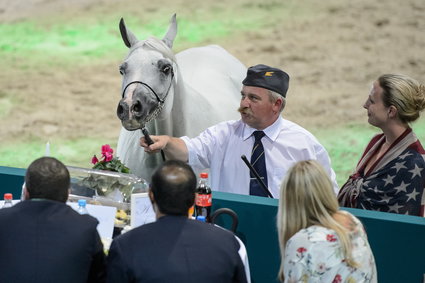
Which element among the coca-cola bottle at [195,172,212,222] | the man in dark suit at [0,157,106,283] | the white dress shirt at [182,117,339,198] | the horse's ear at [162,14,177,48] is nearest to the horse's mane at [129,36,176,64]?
the horse's ear at [162,14,177,48]

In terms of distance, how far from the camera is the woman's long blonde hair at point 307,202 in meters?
3.44

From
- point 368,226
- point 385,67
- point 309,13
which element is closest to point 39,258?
point 368,226

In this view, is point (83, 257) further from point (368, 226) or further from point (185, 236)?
point (368, 226)

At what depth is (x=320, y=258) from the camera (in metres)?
3.39

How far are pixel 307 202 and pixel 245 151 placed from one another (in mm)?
1831

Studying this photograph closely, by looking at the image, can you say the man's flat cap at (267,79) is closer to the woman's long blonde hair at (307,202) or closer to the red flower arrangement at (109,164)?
the red flower arrangement at (109,164)

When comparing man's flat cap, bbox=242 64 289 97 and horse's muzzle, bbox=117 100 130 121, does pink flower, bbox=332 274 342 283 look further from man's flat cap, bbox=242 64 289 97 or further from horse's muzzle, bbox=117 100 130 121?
horse's muzzle, bbox=117 100 130 121

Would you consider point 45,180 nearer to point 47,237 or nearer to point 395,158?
point 47,237

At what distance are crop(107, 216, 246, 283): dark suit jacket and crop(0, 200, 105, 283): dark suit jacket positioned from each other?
17 centimetres

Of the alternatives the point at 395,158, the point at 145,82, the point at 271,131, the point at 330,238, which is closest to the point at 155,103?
the point at 145,82

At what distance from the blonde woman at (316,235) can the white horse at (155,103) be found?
1.96 metres

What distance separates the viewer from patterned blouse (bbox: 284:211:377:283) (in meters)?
3.39

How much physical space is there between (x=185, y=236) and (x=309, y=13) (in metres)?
11.1

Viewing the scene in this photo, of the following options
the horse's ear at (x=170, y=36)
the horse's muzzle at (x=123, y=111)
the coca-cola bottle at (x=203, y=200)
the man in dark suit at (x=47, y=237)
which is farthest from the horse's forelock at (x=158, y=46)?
the man in dark suit at (x=47, y=237)
